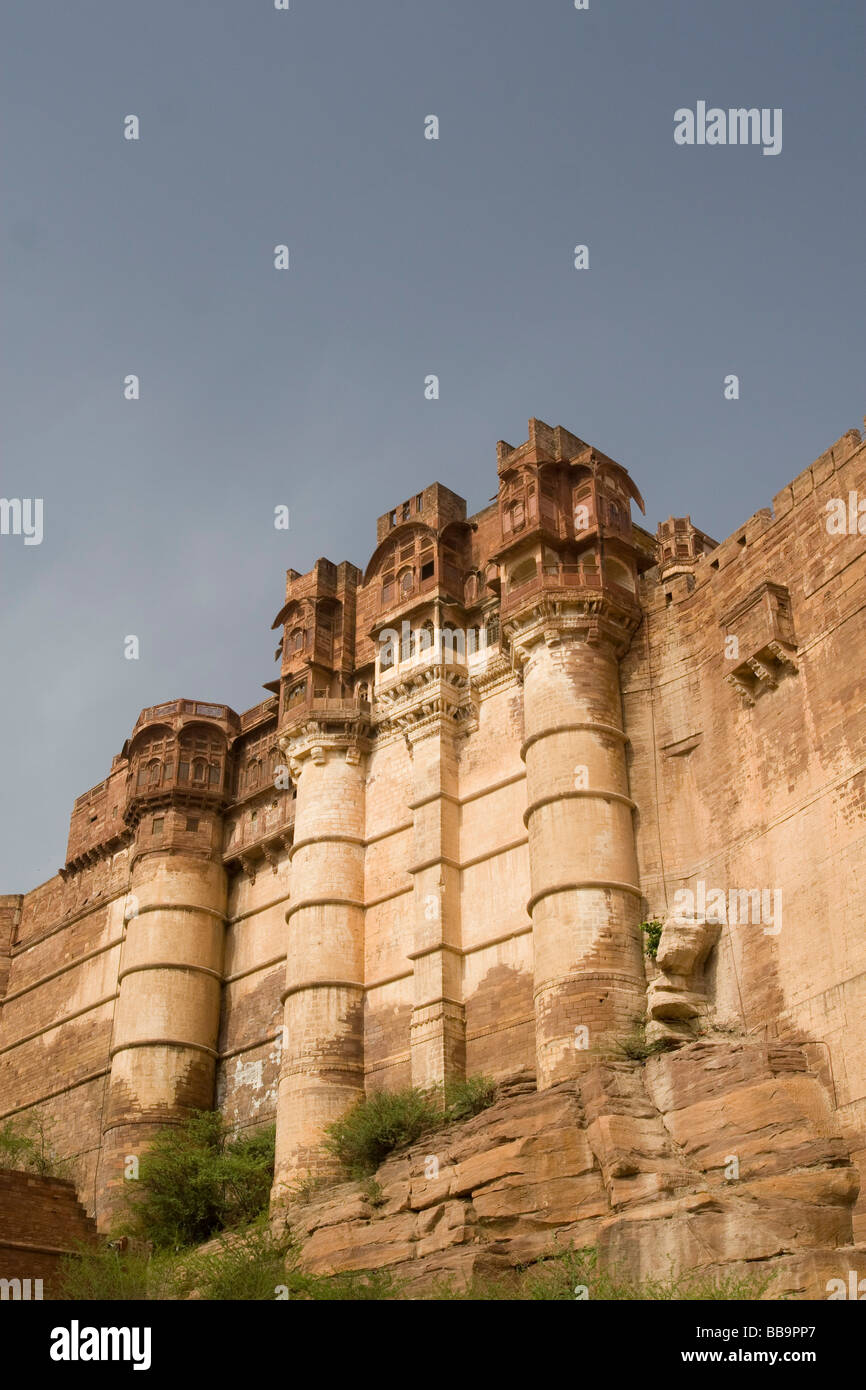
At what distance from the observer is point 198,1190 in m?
24.9

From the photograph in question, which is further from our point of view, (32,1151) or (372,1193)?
(32,1151)

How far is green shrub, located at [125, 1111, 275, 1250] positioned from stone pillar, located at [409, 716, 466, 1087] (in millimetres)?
3601

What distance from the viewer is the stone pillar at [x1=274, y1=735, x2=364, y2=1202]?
932 inches

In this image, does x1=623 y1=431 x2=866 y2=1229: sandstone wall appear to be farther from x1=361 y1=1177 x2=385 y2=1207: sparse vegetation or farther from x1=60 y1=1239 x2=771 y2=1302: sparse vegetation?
x1=361 y1=1177 x2=385 y2=1207: sparse vegetation

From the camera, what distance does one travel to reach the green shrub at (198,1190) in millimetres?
24383

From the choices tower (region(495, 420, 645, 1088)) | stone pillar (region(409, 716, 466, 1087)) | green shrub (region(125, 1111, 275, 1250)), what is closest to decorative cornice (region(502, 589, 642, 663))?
tower (region(495, 420, 645, 1088))

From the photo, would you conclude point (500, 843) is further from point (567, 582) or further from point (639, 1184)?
point (639, 1184)

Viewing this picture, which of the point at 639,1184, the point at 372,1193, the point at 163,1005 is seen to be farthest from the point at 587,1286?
the point at 163,1005

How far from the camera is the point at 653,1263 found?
15.6m

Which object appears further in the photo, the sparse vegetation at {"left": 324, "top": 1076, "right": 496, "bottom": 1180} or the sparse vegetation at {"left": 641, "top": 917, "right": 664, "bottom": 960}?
the sparse vegetation at {"left": 324, "top": 1076, "right": 496, "bottom": 1180}

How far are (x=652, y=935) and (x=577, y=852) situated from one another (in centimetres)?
152

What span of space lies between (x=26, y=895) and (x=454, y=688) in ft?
52.9
